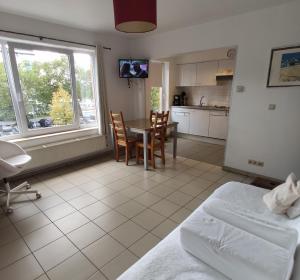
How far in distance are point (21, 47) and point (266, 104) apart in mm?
3879

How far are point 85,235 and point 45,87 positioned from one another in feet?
8.84

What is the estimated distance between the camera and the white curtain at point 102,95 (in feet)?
12.7

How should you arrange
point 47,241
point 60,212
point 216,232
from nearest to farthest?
point 216,232 → point 47,241 → point 60,212

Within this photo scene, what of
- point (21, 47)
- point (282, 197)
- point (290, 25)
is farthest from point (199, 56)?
point (282, 197)

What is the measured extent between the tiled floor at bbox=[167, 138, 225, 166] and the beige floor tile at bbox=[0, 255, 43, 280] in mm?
3174

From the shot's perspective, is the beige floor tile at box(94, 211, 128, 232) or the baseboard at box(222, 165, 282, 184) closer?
the beige floor tile at box(94, 211, 128, 232)

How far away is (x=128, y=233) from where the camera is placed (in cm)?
199

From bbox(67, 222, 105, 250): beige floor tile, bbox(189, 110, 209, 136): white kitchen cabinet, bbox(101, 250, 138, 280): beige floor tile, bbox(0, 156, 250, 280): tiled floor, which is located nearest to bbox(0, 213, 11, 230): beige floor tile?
bbox(0, 156, 250, 280): tiled floor

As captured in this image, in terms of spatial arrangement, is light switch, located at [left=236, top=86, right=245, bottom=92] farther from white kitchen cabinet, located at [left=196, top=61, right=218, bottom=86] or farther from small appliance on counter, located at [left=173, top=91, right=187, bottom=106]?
small appliance on counter, located at [left=173, top=91, right=187, bottom=106]

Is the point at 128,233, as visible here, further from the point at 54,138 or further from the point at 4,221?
the point at 54,138

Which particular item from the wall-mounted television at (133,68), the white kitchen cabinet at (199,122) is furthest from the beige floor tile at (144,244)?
the white kitchen cabinet at (199,122)

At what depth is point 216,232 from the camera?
3.50 ft

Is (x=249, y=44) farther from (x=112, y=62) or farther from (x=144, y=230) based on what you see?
(x=144, y=230)

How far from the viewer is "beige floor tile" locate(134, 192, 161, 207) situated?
252 cm
